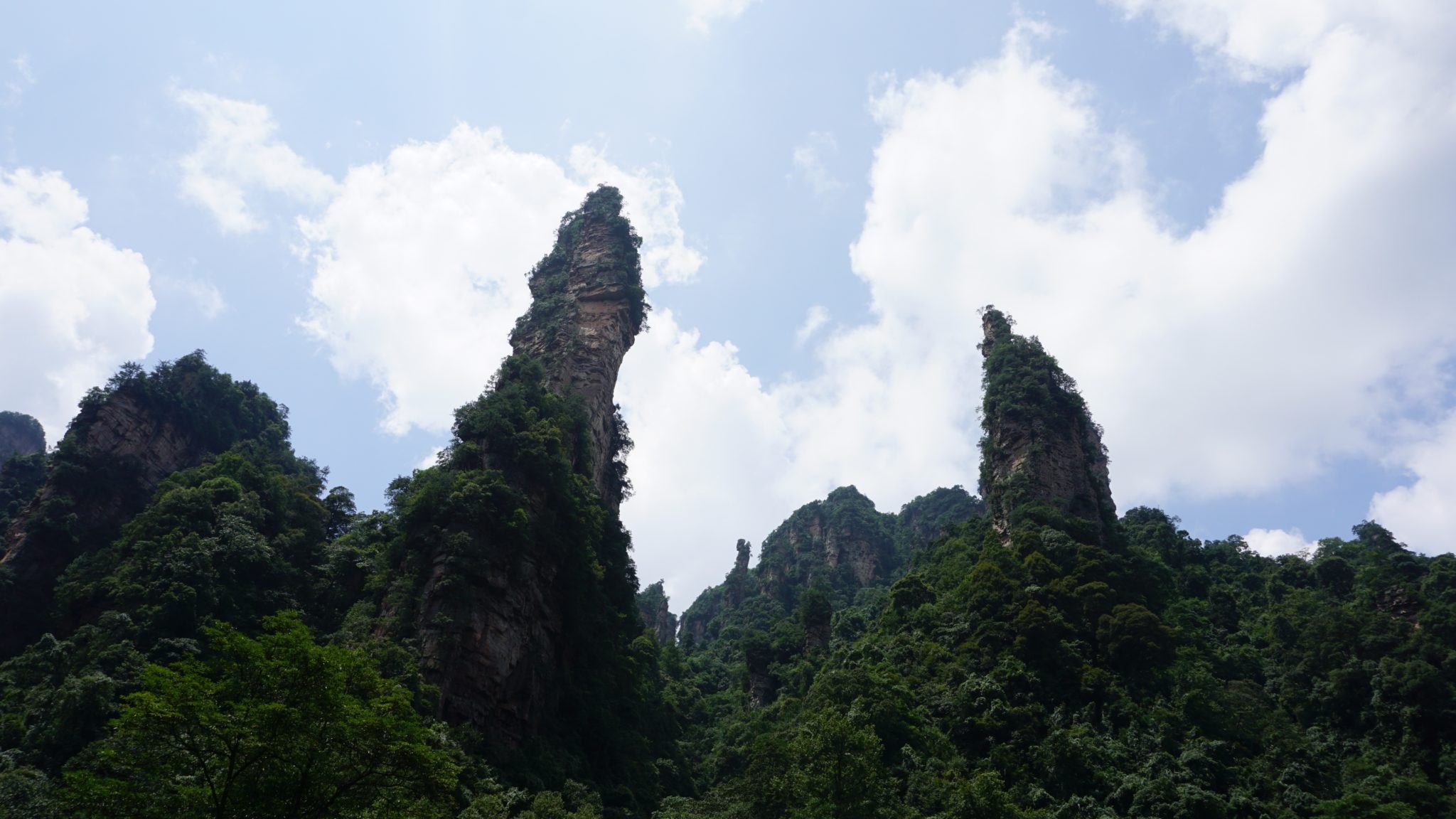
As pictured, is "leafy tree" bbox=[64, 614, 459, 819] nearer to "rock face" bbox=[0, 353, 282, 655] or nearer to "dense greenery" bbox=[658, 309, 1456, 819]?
"dense greenery" bbox=[658, 309, 1456, 819]

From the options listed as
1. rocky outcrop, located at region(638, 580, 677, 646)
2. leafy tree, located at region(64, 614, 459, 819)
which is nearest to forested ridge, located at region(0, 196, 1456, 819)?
leafy tree, located at region(64, 614, 459, 819)

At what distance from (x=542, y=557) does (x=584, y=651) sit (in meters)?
6.32

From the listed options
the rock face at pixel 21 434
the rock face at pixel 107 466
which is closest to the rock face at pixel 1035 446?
the rock face at pixel 107 466

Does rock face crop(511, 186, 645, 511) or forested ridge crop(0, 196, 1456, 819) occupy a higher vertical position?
rock face crop(511, 186, 645, 511)

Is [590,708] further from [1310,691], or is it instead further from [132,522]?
[1310,691]

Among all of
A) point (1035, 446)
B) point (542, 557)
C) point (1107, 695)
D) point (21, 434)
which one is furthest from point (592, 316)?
point (21, 434)

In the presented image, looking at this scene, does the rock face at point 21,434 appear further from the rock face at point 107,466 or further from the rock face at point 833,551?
the rock face at point 833,551

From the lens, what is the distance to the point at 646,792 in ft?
135

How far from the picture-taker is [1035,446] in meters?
61.0

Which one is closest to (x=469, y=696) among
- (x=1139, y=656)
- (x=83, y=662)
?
(x=83, y=662)

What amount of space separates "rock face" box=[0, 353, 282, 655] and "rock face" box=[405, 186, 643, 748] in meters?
21.8

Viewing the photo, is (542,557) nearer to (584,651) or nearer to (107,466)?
(584,651)

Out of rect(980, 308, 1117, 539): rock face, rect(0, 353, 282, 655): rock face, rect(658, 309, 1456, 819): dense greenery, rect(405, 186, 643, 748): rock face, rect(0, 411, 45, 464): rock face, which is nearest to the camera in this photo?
rect(658, 309, 1456, 819): dense greenery

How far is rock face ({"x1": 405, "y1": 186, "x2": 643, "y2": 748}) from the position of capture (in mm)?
35438
